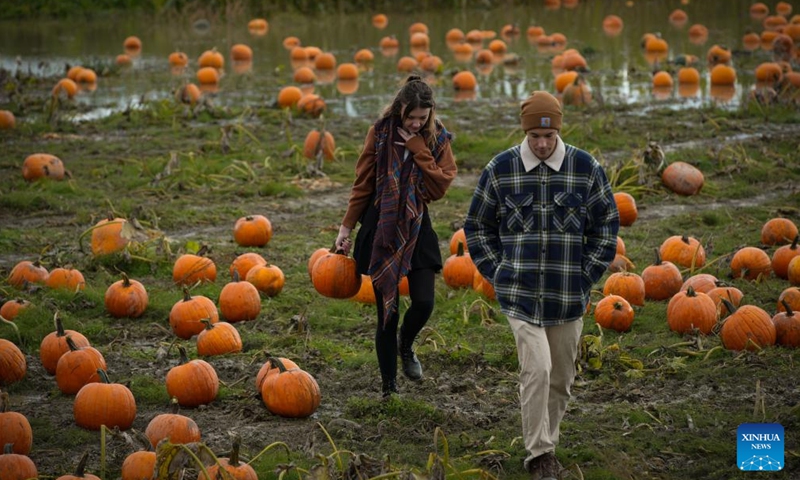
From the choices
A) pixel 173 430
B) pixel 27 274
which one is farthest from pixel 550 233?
pixel 27 274

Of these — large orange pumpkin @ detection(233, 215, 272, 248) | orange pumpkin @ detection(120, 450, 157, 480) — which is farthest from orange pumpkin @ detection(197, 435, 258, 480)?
large orange pumpkin @ detection(233, 215, 272, 248)

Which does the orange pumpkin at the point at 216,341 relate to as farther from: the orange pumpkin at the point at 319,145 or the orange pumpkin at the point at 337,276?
the orange pumpkin at the point at 319,145

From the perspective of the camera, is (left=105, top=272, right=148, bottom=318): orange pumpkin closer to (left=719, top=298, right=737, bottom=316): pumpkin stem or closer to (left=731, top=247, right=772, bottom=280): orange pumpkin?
(left=719, top=298, right=737, bottom=316): pumpkin stem

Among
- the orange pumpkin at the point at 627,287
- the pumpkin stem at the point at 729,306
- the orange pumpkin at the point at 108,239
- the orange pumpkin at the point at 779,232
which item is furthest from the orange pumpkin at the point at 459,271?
the orange pumpkin at the point at 108,239

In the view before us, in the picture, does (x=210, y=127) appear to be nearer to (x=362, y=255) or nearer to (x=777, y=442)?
(x=362, y=255)

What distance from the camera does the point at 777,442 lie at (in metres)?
5.25

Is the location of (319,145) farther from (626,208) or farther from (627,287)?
(627,287)

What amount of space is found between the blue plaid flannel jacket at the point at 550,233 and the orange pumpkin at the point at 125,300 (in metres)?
3.50

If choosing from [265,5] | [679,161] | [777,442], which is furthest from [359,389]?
[265,5]

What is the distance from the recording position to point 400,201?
5828 millimetres

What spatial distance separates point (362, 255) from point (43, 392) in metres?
2.12

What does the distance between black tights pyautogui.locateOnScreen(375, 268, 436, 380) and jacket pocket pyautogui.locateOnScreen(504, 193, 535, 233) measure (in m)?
0.89

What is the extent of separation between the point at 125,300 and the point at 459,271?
2407 mm

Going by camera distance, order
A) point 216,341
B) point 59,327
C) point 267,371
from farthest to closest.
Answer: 1. point 216,341
2. point 59,327
3. point 267,371
